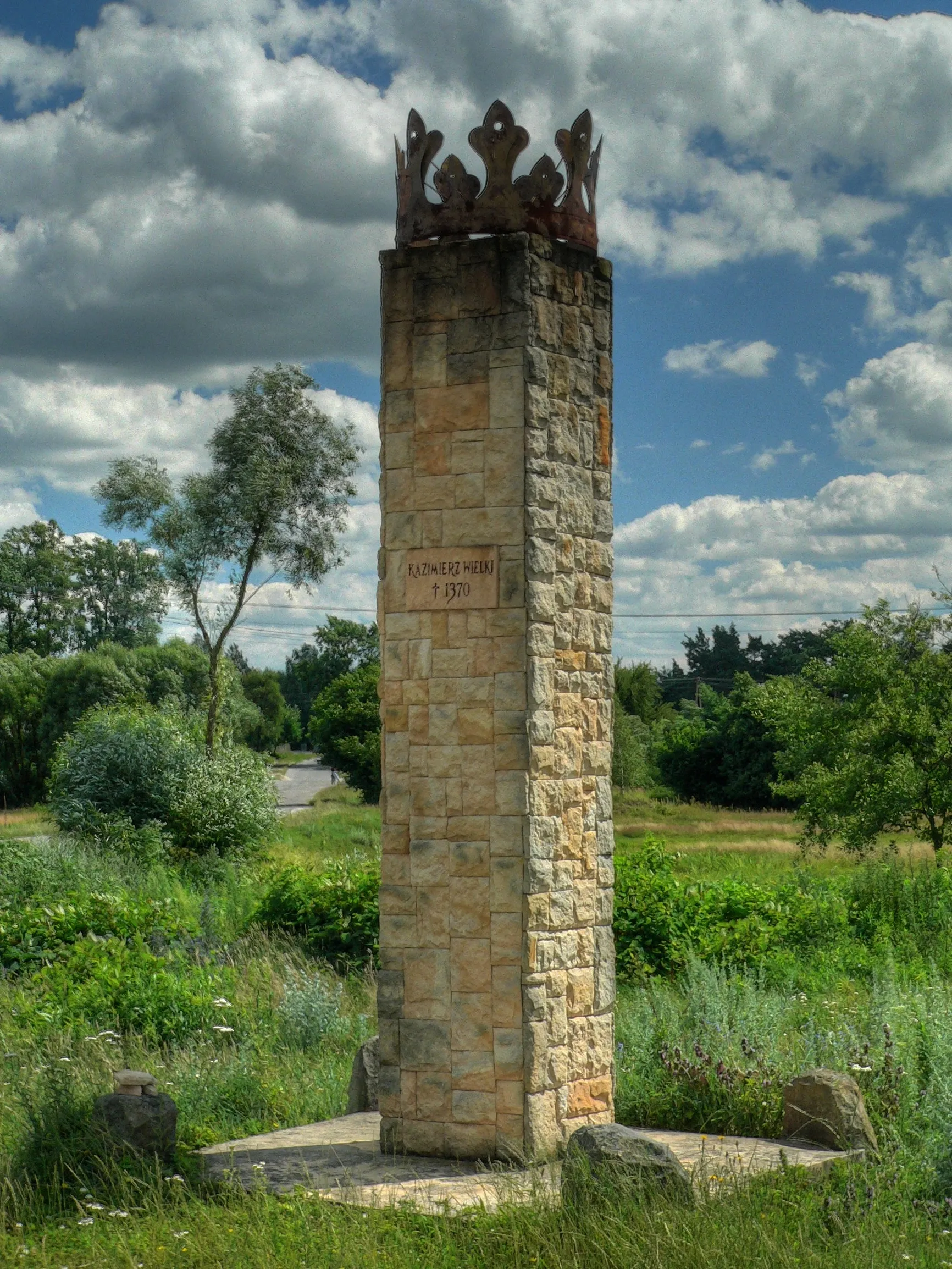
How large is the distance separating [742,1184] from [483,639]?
304cm

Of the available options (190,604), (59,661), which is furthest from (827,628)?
(190,604)

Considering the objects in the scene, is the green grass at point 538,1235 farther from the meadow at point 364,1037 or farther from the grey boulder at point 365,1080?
the grey boulder at point 365,1080

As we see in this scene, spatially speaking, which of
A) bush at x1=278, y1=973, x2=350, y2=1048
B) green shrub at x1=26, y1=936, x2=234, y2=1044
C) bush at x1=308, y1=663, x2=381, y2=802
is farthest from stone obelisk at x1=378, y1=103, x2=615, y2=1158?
bush at x1=308, y1=663, x2=381, y2=802

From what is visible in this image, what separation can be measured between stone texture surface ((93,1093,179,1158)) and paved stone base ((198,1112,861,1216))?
289 mm

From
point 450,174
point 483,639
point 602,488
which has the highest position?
point 450,174

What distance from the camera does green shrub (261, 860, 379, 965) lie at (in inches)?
527

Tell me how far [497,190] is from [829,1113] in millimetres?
5475

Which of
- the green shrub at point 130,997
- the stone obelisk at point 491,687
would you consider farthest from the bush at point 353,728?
the stone obelisk at point 491,687

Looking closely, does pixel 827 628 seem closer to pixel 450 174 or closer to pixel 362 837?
pixel 362 837

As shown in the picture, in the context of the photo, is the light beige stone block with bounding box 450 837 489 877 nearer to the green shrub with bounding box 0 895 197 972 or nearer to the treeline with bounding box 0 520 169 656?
the green shrub with bounding box 0 895 197 972

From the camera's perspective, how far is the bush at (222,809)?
70.7 feet

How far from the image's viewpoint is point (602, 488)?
7.77 m

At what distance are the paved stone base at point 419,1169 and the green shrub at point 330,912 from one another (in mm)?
5288

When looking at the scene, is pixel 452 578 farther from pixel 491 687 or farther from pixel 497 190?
pixel 497 190
